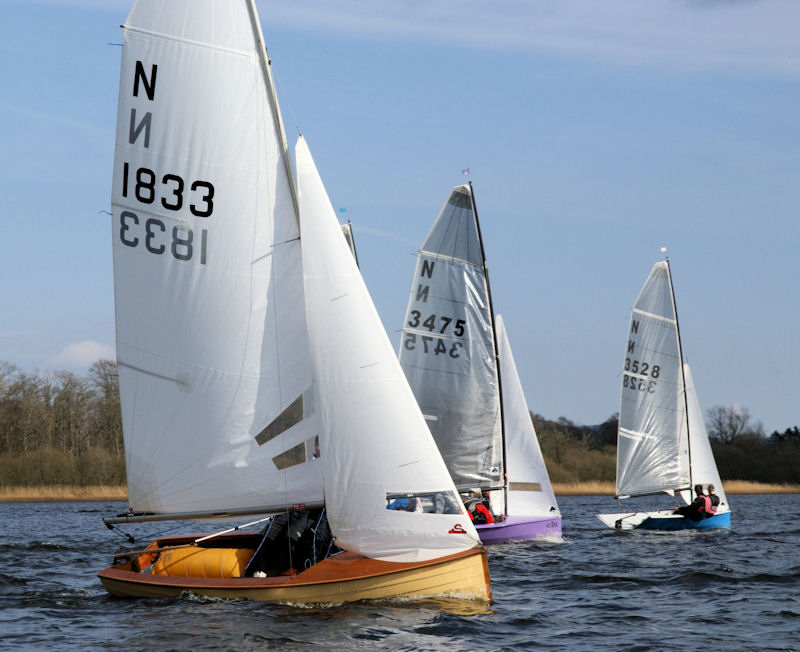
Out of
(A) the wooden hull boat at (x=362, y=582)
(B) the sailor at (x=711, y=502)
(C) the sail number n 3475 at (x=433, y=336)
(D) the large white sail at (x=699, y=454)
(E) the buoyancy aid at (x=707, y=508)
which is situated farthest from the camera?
(D) the large white sail at (x=699, y=454)

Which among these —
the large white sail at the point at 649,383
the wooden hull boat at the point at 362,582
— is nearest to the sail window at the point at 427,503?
the wooden hull boat at the point at 362,582

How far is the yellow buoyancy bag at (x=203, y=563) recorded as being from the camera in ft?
40.7

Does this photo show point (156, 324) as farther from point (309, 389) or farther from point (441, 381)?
point (441, 381)

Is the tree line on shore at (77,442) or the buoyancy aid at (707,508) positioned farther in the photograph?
the tree line on shore at (77,442)

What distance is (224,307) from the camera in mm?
12539

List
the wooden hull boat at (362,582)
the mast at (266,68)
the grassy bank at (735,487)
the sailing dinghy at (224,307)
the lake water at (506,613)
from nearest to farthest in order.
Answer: the lake water at (506,613) → the wooden hull boat at (362,582) → the sailing dinghy at (224,307) → the mast at (266,68) → the grassy bank at (735,487)

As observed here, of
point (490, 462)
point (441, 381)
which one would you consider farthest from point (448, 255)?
point (490, 462)

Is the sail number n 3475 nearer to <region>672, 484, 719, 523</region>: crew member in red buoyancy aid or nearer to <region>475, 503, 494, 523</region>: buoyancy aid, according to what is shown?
<region>475, 503, 494, 523</region>: buoyancy aid

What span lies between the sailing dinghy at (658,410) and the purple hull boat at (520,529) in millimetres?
→ 7791

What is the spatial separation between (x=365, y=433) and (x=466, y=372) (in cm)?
1144

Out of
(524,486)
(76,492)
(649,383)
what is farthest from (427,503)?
(76,492)

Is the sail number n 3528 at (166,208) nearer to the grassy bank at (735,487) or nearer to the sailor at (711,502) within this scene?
the sailor at (711,502)

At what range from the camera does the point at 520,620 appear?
1214 centimetres

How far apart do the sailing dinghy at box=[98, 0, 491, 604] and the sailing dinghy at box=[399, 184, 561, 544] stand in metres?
10.5
